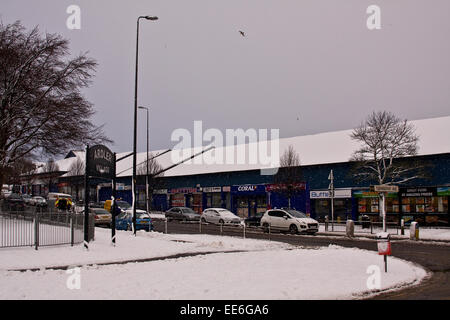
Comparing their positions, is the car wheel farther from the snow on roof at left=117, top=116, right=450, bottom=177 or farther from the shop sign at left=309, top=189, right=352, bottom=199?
the snow on roof at left=117, top=116, right=450, bottom=177

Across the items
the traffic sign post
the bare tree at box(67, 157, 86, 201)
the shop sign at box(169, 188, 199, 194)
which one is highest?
the bare tree at box(67, 157, 86, 201)

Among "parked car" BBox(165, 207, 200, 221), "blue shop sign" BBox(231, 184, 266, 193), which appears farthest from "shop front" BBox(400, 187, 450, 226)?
"parked car" BBox(165, 207, 200, 221)

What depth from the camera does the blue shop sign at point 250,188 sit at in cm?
5222

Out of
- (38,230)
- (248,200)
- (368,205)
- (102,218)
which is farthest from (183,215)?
(38,230)

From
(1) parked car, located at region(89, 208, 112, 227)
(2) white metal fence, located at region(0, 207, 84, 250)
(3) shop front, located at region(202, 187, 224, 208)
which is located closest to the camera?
(2) white metal fence, located at region(0, 207, 84, 250)

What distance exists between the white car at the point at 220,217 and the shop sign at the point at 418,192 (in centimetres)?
1328

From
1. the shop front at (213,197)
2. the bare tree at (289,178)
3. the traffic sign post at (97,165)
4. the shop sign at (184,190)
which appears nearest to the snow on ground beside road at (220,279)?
the traffic sign post at (97,165)

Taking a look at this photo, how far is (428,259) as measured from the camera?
18406 mm

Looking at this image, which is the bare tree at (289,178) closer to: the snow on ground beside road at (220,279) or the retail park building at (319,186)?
the retail park building at (319,186)

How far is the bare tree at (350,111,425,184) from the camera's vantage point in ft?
122

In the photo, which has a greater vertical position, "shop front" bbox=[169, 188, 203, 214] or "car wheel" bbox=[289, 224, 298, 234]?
"shop front" bbox=[169, 188, 203, 214]

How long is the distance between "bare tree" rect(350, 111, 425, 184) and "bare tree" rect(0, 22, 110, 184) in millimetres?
21613
